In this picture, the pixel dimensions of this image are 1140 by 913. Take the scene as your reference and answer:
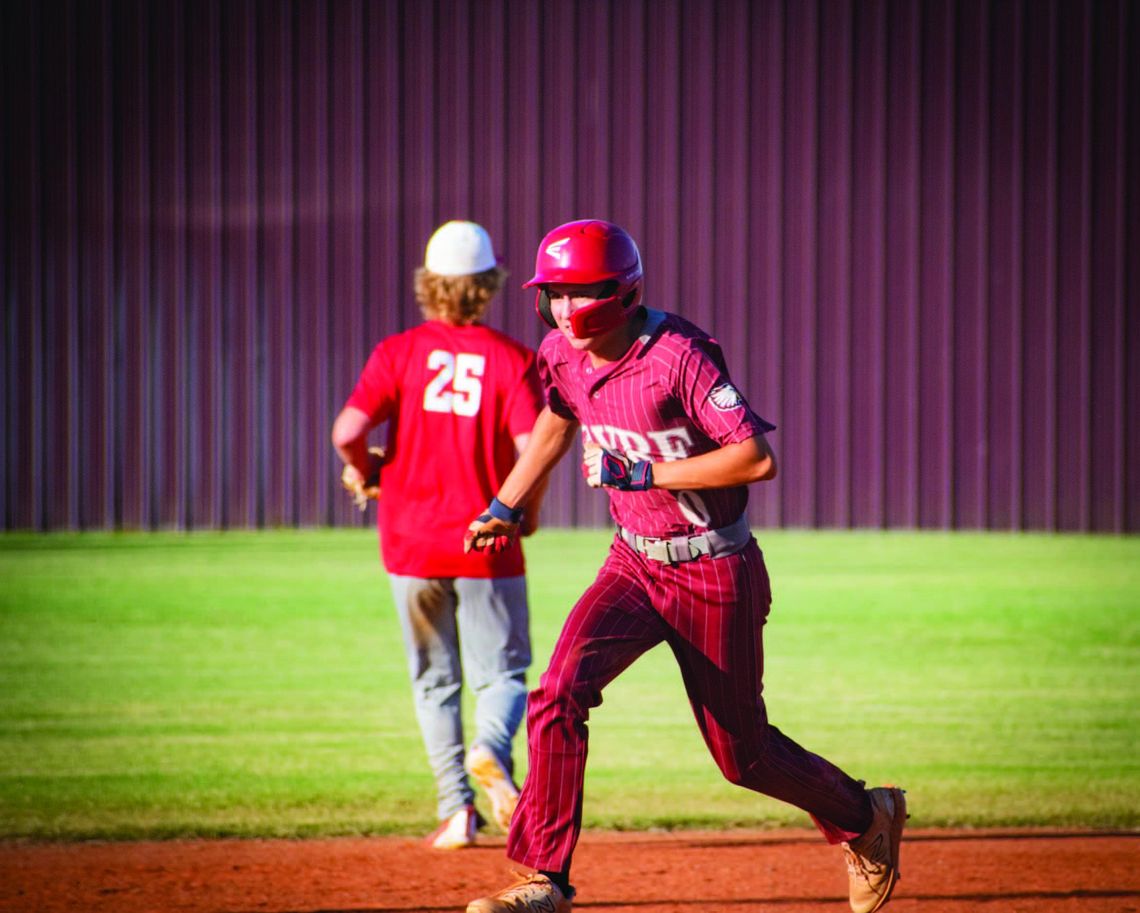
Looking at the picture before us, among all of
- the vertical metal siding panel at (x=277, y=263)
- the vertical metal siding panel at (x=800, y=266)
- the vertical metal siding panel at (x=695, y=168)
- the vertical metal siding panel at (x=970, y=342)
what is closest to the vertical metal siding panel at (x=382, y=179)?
the vertical metal siding panel at (x=277, y=263)

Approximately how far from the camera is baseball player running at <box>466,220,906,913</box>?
357 centimetres

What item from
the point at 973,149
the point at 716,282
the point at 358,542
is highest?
the point at 973,149

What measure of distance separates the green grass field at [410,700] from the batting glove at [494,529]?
1.89m

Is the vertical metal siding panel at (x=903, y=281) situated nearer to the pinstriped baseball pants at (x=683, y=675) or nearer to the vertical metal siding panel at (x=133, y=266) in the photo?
the vertical metal siding panel at (x=133, y=266)

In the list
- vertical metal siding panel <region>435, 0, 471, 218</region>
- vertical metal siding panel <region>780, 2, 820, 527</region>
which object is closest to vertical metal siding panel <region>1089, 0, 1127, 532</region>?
vertical metal siding panel <region>780, 2, 820, 527</region>

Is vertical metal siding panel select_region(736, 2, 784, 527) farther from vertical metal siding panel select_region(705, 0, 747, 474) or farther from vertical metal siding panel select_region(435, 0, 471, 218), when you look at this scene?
vertical metal siding panel select_region(435, 0, 471, 218)

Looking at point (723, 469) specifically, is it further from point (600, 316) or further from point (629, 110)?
point (629, 110)

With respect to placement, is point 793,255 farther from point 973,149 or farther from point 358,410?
point 358,410

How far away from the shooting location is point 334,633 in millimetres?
10156

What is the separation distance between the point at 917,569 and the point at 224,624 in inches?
251

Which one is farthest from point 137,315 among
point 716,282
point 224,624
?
Answer: point 224,624

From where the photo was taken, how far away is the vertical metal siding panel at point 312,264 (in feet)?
55.5

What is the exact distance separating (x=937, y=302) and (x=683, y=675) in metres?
14.0

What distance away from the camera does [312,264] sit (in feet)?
56.2
